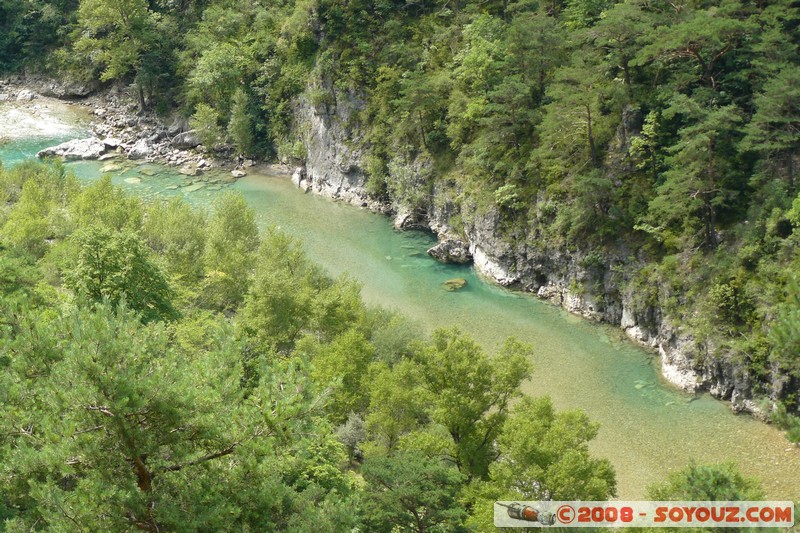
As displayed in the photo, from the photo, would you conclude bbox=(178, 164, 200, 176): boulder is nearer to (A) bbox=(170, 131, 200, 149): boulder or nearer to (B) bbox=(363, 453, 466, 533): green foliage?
(A) bbox=(170, 131, 200, 149): boulder

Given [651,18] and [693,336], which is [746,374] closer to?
[693,336]

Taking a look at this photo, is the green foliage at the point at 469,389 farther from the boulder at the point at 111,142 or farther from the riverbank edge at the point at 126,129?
the boulder at the point at 111,142

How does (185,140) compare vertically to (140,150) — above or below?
above

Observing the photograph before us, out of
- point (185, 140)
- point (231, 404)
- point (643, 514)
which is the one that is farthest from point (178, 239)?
point (185, 140)

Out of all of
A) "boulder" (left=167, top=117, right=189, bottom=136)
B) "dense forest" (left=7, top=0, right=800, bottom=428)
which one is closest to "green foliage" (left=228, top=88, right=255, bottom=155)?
"dense forest" (left=7, top=0, right=800, bottom=428)

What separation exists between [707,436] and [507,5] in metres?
33.0

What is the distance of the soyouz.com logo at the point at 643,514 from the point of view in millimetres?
16531

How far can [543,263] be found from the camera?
41875mm

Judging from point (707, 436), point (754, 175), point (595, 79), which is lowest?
Result: point (707, 436)

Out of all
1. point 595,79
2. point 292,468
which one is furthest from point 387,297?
point 292,468

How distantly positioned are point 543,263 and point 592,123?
8230 mm

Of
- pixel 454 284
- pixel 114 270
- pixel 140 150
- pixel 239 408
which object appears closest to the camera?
pixel 239 408

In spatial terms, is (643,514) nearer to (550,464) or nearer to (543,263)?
(550,464)

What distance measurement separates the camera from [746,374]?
104 ft
